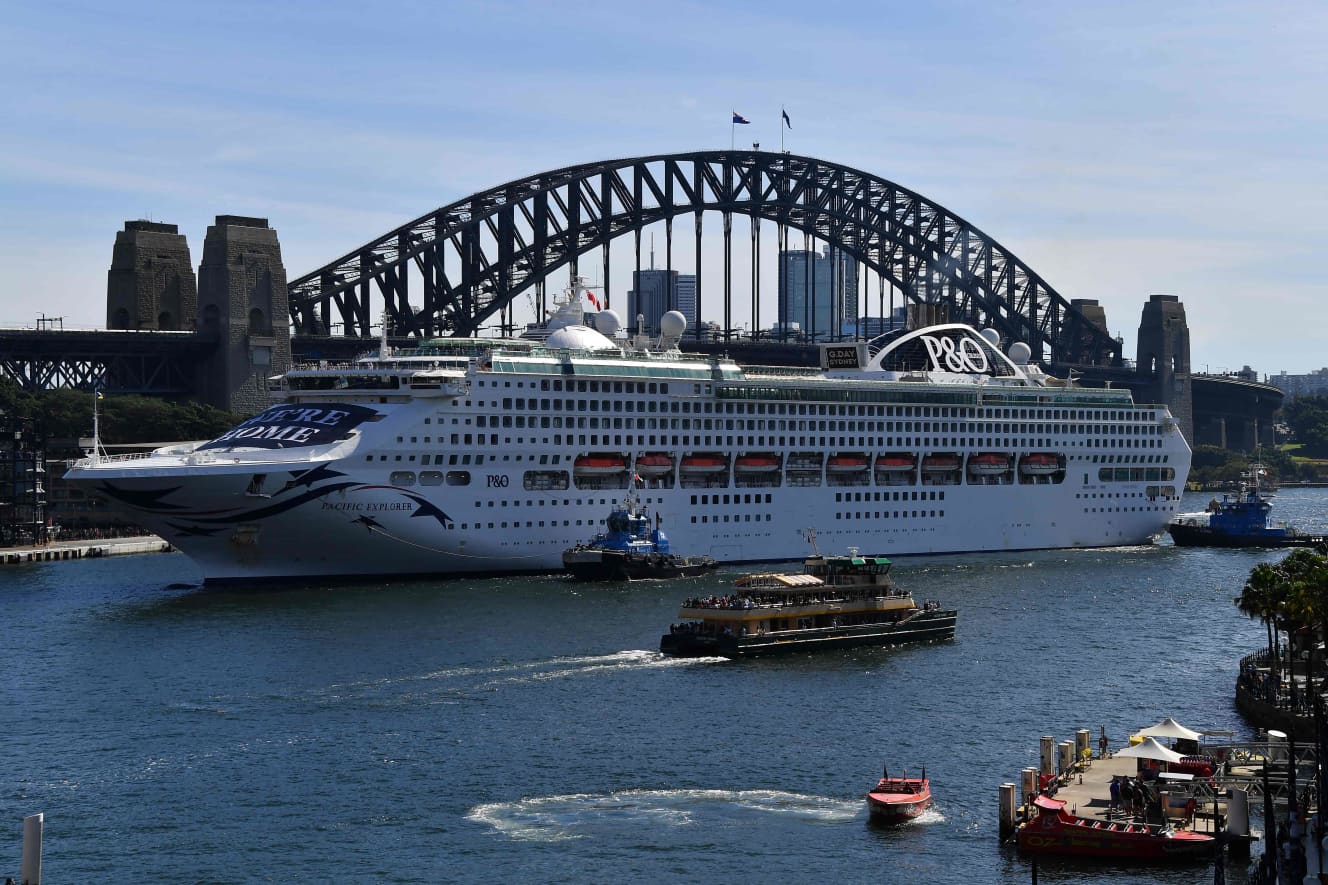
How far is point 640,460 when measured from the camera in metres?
90.6

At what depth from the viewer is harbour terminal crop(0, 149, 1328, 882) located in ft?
137

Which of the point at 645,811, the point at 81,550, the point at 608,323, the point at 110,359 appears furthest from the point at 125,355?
the point at 645,811

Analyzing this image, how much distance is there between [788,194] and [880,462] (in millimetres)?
66539

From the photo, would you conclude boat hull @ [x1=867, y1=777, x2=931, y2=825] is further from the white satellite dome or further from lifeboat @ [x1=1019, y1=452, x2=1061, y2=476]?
lifeboat @ [x1=1019, y1=452, x2=1061, y2=476]

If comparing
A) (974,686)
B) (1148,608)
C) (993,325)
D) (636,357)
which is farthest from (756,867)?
(993,325)

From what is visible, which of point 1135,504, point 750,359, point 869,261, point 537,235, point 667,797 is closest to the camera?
point 667,797

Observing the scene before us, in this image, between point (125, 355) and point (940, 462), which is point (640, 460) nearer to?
point (940, 462)

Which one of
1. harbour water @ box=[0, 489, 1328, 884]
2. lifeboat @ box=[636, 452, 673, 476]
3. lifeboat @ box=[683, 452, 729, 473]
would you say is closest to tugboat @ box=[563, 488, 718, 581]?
lifeboat @ box=[636, 452, 673, 476]

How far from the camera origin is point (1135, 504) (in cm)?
11294

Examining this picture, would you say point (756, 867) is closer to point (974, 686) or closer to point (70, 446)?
point (974, 686)

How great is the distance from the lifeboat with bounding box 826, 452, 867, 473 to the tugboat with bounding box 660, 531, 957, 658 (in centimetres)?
3122

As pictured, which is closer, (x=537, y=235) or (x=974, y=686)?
(x=974, y=686)

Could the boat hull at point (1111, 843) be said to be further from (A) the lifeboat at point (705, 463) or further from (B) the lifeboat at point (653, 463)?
(A) the lifeboat at point (705, 463)

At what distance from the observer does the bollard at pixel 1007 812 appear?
39062mm
